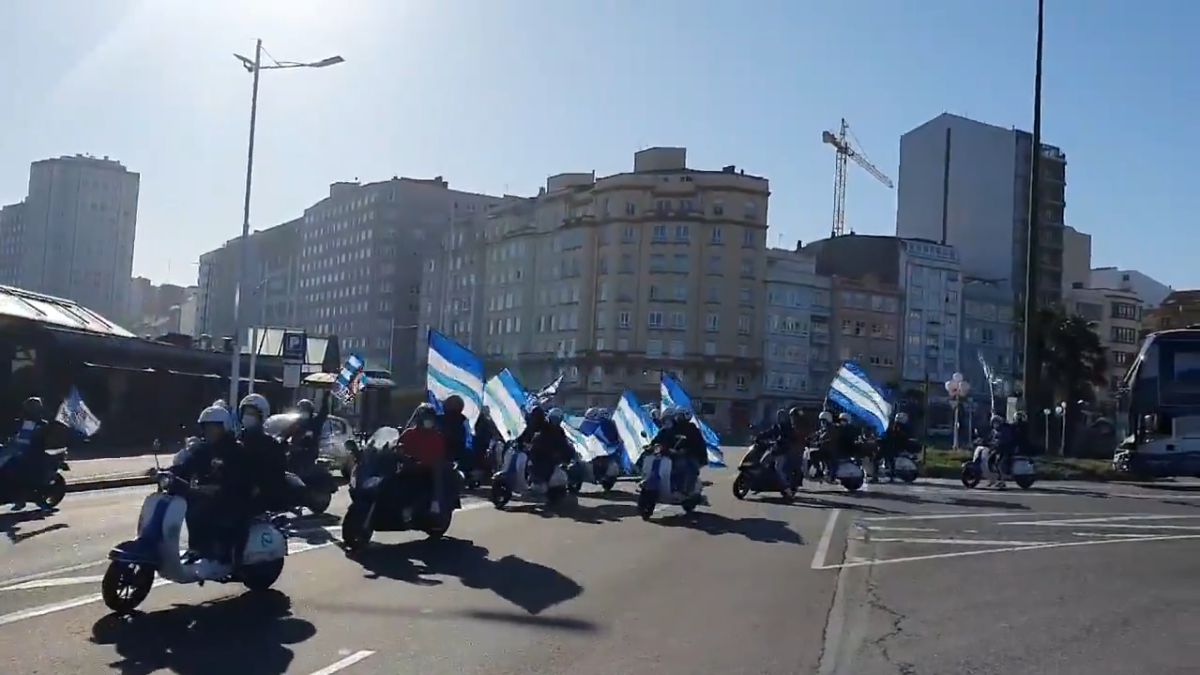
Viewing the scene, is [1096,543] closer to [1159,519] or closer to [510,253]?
[1159,519]

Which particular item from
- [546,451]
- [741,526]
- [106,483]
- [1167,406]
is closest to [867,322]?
[1167,406]

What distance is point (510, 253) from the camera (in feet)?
333

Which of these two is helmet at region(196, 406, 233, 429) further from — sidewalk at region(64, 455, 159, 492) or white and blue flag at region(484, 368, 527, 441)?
white and blue flag at region(484, 368, 527, 441)

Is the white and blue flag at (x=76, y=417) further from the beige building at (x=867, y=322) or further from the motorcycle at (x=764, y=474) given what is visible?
the beige building at (x=867, y=322)

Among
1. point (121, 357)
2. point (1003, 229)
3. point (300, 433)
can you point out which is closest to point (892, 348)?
point (1003, 229)

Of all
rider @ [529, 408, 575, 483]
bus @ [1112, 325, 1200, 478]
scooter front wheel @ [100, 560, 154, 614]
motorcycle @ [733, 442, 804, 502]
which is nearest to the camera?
scooter front wheel @ [100, 560, 154, 614]

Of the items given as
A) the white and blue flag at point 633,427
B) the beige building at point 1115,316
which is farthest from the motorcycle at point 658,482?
the beige building at point 1115,316

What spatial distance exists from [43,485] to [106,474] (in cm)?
745

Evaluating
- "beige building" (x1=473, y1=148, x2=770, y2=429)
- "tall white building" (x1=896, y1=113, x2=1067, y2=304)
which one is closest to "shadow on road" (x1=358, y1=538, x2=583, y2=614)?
"beige building" (x1=473, y1=148, x2=770, y2=429)

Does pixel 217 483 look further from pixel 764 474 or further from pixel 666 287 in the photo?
pixel 666 287

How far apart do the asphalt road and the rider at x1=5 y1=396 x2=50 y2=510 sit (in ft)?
2.11

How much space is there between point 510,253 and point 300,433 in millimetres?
84172

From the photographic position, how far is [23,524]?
631 inches

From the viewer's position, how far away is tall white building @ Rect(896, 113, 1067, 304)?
353 ft
